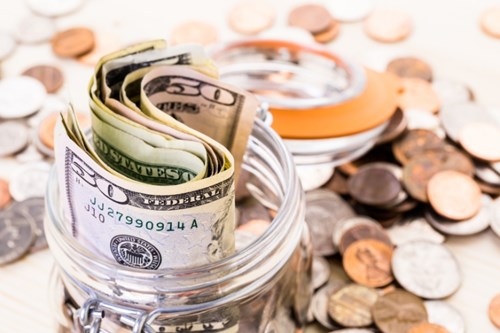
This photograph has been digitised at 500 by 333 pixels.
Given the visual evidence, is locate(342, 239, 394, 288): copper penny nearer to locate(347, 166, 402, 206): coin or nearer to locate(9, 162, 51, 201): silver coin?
locate(347, 166, 402, 206): coin

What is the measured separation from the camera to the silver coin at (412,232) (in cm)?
66

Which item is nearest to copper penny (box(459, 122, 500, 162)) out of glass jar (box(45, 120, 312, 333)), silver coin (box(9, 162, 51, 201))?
glass jar (box(45, 120, 312, 333))

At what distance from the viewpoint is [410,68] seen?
82cm

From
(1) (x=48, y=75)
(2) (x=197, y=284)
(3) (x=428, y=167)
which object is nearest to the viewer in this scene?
(2) (x=197, y=284)

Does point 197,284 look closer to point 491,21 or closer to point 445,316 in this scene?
point 445,316

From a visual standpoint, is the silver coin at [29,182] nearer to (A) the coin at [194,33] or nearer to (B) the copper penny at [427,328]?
(A) the coin at [194,33]

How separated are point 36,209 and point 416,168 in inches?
13.2

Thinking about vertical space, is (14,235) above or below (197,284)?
below

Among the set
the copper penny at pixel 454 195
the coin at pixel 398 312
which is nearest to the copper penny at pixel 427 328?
the coin at pixel 398 312

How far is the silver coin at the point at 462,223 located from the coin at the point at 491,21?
266 mm

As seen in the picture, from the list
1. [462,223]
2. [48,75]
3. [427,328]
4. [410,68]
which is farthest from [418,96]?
[48,75]

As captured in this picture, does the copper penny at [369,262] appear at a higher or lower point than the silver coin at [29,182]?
lower

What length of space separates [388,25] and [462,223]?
0.29 m

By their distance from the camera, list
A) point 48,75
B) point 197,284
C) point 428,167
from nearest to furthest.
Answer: point 197,284, point 428,167, point 48,75
